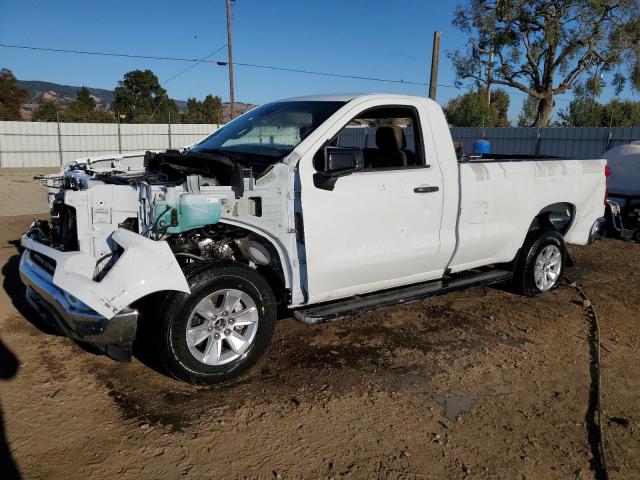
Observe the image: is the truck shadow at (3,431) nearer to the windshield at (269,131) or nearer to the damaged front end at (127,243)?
the damaged front end at (127,243)

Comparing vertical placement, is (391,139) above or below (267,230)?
above

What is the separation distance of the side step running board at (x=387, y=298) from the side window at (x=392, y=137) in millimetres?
1101

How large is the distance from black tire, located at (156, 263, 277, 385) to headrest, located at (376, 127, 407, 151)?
77.1 inches

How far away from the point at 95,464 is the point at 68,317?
37.5 inches

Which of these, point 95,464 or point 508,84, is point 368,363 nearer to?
point 95,464

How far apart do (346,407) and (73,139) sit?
2815 centimetres

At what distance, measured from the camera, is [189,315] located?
3.64m

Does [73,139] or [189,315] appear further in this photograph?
[73,139]

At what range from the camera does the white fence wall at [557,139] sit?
18.5 m

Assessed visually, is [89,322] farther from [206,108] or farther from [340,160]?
[206,108]

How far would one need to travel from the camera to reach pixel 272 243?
409 centimetres

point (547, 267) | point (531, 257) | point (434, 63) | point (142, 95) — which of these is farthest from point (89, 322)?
point (142, 95)

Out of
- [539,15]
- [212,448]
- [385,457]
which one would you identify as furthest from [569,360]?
[539,15]

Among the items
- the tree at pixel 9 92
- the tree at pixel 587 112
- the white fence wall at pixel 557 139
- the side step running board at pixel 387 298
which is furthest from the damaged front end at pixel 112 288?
the tree at pixel 9 92
